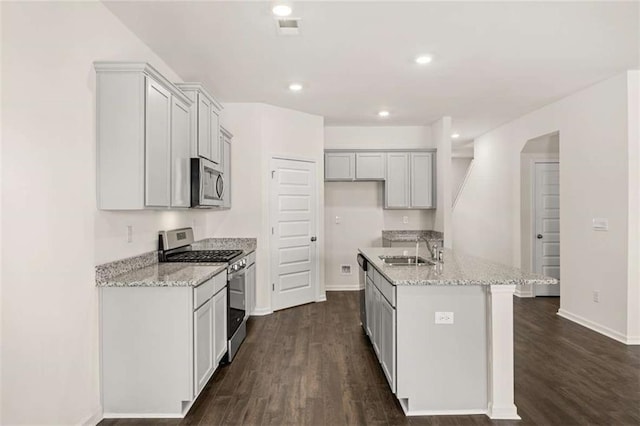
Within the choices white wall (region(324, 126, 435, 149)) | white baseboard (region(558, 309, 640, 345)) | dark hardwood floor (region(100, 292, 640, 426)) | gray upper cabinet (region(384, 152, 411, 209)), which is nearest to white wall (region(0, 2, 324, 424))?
dark hardwood floor (region(100, 292, 640, 426))

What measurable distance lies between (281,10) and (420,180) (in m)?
4.13

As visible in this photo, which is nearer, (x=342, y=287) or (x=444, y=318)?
(x=444, y=318)

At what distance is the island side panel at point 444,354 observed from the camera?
2.49m

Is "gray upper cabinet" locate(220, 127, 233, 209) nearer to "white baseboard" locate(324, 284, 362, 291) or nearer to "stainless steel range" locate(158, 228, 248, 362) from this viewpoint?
"stainless steel range" locate(158, 228, 248, 362)

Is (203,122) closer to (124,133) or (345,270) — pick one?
(124,133)

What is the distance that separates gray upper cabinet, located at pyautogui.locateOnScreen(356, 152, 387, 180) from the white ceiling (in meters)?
1.29

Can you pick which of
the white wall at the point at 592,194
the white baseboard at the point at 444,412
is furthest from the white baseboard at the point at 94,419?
the white wall at the point at 592,194

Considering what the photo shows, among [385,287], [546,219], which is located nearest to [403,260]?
[385,287]

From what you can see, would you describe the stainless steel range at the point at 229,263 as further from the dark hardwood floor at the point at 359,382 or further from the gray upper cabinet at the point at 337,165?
the gray upper cabinet at the point at 337,165

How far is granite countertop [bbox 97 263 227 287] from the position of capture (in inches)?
97.0

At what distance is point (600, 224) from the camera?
4160 millimetres

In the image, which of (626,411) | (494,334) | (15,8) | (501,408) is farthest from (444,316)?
(15,8)

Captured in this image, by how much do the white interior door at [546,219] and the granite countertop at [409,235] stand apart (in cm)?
155

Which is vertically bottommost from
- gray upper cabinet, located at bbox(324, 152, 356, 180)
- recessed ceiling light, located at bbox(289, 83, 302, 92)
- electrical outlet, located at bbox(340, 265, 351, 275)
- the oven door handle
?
electrical outlet, located at bbox(340, 265, 351, 275)
